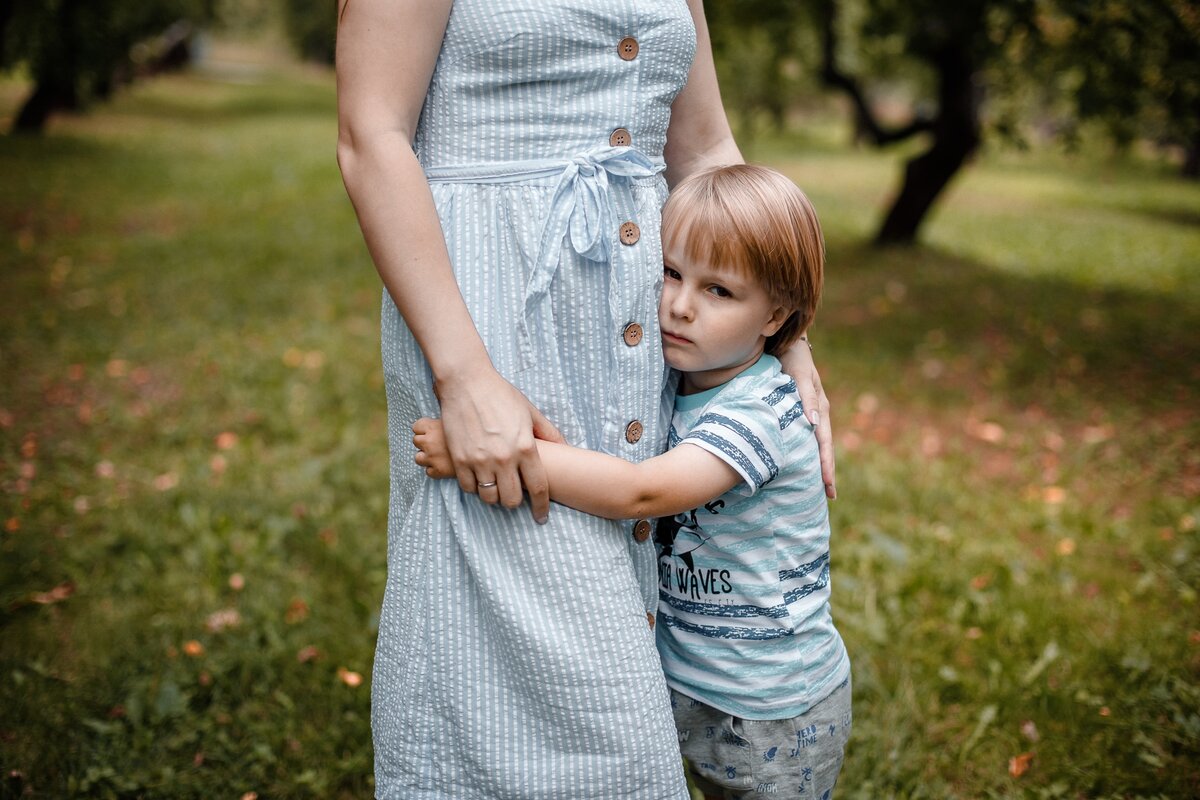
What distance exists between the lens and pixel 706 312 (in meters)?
1.60

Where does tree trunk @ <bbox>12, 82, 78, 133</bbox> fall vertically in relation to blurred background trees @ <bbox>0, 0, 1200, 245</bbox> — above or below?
below

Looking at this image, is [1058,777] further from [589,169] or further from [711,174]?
[589,169]

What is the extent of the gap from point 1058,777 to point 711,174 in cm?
209

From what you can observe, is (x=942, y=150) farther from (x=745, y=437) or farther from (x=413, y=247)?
(x=413, y=247)

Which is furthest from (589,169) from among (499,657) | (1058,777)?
(1058,777)

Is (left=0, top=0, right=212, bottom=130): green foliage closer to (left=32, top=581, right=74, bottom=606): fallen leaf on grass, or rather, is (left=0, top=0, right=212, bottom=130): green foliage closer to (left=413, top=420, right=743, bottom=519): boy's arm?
(left=32, top=581, right=74, bottom=606): fallen leaf on grass

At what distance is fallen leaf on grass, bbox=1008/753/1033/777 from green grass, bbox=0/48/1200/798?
5 cm

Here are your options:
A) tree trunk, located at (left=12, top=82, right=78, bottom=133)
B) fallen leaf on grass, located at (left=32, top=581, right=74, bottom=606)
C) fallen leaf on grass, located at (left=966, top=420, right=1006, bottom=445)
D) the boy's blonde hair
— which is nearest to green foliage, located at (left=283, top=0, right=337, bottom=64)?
tree trunk, located at (left=12, top=82, right=78, bottom=133)

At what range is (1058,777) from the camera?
106 inches

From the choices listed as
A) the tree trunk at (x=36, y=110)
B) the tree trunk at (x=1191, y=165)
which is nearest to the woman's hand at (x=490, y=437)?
the tree trunk at (x=36, y=110)

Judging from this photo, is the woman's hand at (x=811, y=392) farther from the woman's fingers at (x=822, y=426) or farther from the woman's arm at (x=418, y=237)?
the woman's arm at (x=418, y=237)

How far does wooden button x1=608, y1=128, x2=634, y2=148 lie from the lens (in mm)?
1534

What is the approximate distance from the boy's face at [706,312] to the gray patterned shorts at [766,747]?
0.66m

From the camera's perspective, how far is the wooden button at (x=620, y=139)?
5.03ft
